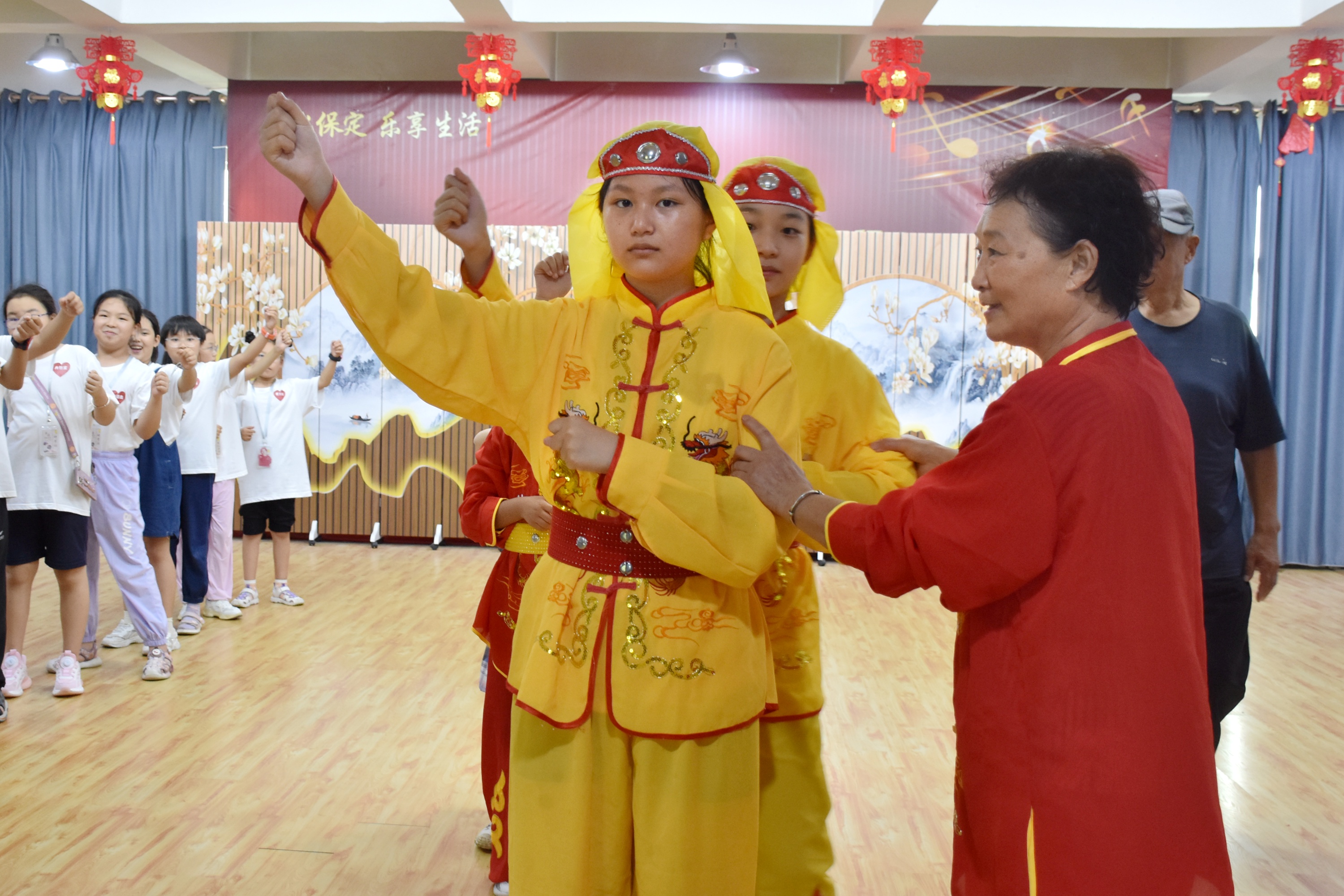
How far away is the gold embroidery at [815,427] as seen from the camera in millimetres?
2018

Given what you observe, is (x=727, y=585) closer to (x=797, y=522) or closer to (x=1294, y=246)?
(x=797, y=522)

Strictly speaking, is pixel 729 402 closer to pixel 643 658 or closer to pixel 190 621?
pixel 643 658

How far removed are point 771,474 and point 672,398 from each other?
0.19 metres

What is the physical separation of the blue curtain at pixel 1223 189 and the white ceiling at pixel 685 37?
246 millimetres

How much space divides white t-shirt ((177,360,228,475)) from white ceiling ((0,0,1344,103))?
2.51 meters

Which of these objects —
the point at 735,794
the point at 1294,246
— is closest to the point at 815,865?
the point at 735,794

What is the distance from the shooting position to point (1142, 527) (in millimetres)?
1264

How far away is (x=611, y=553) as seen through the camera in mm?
1534

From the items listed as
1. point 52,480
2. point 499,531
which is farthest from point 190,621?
point 499,531

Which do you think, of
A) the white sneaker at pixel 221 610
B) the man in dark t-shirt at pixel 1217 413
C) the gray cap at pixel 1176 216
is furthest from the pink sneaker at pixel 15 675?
the gray cap at pixel 1176 216

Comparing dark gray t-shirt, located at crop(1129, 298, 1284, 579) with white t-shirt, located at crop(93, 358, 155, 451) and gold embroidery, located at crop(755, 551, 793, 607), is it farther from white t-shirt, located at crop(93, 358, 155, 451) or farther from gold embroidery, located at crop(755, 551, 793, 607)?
white t-shirt, located at crop(93, 358, 155, 451)

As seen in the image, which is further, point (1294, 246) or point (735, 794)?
point (1294, 246)

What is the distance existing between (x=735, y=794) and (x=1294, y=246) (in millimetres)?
7652

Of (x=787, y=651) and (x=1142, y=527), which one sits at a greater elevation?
(x=1142, y=527)
